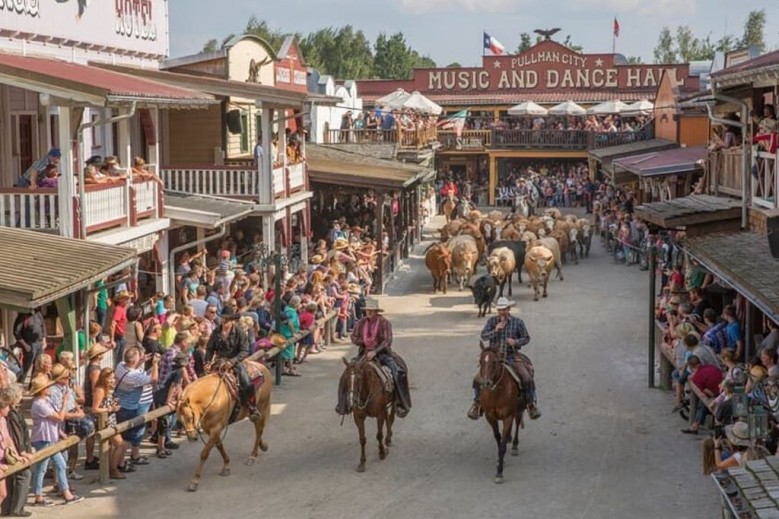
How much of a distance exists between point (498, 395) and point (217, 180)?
14.4 m

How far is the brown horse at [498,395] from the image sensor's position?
15.8 m

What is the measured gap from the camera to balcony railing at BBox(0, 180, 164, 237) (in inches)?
732

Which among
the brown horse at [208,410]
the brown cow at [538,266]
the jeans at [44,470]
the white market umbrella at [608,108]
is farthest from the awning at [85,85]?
the white market umbrella at [608,108]

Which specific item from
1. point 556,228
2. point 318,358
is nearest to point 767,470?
point 318,358

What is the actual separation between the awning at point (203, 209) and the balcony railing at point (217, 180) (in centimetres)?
53

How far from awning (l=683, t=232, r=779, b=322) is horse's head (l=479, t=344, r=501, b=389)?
3.10m

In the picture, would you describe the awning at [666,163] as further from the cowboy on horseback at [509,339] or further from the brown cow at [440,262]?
the cowboy on horseback at [509,339]

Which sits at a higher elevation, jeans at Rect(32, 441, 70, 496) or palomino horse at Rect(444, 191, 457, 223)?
palomino horse at Rect(444, 191, 457, 223)

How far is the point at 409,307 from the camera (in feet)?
101

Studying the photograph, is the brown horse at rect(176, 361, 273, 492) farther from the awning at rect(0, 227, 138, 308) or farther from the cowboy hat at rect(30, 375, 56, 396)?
the awning at rect(0, 227, 138, 308)

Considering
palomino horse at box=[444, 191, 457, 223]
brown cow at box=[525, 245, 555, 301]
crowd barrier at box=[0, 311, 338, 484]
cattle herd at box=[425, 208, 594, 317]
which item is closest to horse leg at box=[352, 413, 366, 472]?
crowd barrier at box=[0, 311, 338, 484]

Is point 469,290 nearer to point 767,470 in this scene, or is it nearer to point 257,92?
point 257,92

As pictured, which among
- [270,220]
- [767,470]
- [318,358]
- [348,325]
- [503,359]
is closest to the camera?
[767,470]

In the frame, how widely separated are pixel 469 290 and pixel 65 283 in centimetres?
1947
